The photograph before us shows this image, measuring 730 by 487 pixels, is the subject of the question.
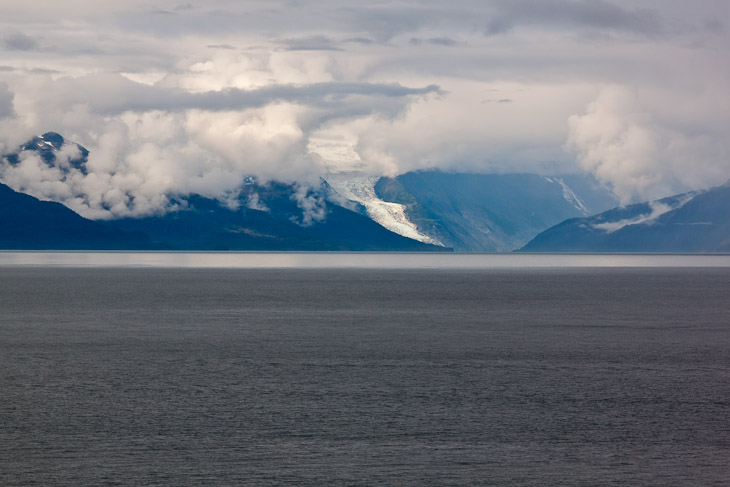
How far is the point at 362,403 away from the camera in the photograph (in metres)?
31.3

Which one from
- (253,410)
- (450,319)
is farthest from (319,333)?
(253,410)

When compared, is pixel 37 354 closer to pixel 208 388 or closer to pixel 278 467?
pixel 208 388

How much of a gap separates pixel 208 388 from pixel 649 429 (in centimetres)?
1608

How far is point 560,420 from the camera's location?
28469mm

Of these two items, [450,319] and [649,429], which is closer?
[649,429]

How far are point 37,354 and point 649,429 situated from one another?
100ft

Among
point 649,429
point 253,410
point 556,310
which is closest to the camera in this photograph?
point 649,429

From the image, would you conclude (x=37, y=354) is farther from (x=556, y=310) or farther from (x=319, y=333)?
(x=556, y=310)

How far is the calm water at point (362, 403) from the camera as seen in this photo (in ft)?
73.9

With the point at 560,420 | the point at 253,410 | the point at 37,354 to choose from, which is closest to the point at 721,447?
the point at 560,420

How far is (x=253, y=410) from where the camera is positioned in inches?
1177

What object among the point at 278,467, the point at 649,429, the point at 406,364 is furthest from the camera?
the point at 406,364

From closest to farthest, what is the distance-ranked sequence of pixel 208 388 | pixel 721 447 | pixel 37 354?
pixel 721 447 < pixel 208 388 < pixel 37 354

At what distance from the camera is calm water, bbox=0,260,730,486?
22.5 meters
